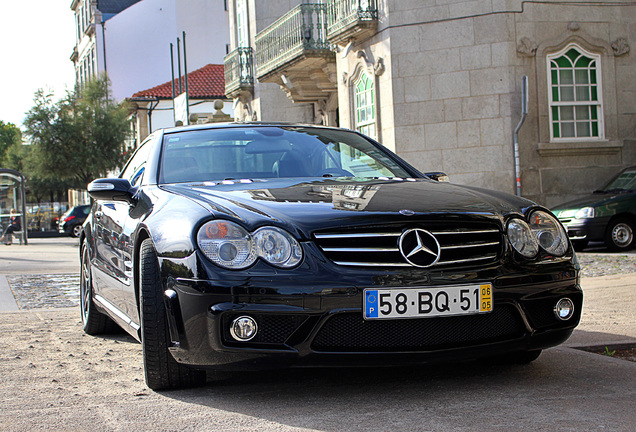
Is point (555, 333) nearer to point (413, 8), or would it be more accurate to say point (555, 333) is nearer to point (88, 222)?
point (88, 222)

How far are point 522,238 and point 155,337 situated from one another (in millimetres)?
1797

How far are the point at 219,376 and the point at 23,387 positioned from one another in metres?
1.01

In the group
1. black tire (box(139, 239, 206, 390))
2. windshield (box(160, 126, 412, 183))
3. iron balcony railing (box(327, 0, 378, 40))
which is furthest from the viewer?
iron balcony railing (box(327, 0, 378, 40))

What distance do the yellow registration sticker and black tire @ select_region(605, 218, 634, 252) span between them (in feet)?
34.0

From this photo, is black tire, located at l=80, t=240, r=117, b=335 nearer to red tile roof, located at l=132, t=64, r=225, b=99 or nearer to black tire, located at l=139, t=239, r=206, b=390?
black tire, located at l=139, t=239, r=206, b=390

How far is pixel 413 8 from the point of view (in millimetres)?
17234

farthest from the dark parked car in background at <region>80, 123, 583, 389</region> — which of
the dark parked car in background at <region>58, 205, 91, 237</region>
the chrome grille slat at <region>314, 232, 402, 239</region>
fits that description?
the dark parked car in background at <region>58, 205, 91, 237</region>

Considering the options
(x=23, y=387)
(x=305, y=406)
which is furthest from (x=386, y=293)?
(x=23, y=387)

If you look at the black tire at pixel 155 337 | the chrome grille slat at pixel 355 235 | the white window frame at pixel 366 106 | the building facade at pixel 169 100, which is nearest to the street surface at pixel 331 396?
the black tire at pixel 155 337

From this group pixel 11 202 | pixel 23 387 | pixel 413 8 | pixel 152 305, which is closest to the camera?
pixel 152 305

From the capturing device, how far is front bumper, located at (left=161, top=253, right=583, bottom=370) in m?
3.59

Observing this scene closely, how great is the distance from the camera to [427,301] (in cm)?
369

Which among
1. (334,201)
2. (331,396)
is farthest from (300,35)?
(331,396)

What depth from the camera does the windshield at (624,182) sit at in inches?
559
